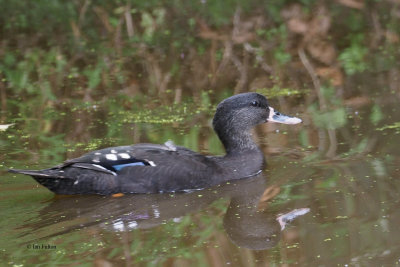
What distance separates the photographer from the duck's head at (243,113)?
Answer: 8.56 metres

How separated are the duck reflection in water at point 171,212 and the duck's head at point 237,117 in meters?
0.60

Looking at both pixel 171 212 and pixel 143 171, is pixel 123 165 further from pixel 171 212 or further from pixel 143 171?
pixel 171 212

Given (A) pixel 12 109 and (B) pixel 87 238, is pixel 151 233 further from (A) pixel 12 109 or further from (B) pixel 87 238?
(A) pixel 12 109

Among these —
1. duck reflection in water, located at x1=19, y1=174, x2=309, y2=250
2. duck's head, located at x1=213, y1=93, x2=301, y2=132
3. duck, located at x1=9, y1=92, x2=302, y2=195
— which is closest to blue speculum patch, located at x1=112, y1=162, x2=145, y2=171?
duck, located at x1=9, y1=92, x2=302, y2=195

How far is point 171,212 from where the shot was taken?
23.8 feet

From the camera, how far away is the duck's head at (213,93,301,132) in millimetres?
8562

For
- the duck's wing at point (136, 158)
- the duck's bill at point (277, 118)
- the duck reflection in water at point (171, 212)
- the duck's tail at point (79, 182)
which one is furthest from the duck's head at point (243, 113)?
the duck's tail at point (79, 182)

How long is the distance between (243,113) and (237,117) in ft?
0.30

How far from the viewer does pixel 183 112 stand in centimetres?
1018

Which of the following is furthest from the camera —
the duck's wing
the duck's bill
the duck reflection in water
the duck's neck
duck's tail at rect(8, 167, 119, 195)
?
the duck's bill

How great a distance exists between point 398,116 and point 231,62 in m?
3.32

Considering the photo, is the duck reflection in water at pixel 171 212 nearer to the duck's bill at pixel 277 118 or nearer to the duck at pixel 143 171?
the duck at pixel 143 171

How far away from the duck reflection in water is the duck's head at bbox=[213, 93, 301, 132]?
71cm

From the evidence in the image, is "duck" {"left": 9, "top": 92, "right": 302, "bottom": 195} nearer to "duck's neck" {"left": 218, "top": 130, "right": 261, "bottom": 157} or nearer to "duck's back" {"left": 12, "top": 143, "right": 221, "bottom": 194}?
"duck's back" {"left": 12, "top": 143, "right": 221, "bottom": 194}
